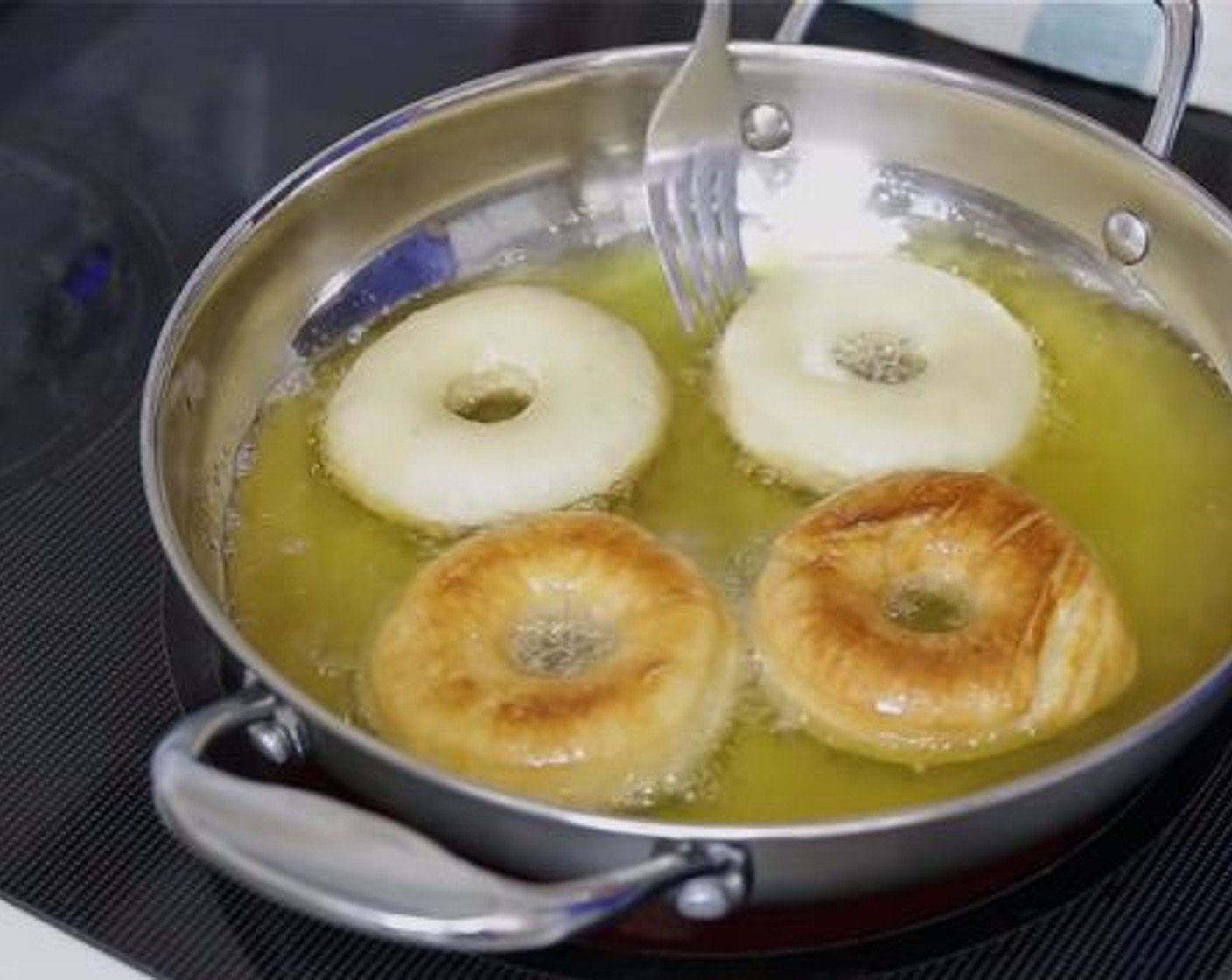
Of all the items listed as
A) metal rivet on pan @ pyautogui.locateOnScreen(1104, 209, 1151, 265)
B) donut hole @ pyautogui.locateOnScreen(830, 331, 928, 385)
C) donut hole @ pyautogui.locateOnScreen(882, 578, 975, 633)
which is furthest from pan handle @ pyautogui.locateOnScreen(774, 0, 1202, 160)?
donut hole @ pyautogui.locateOnScreen(882, 578, 975, 633)

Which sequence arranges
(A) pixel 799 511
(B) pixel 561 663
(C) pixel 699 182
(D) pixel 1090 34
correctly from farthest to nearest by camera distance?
(D) pixel 1090 34
(C) pixel 699 182
(A) pixel 799 511
(B) pixel 561 663

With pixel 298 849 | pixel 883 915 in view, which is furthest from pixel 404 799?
pixel 883 915

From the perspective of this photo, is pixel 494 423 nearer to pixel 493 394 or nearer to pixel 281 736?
pixel 493 394

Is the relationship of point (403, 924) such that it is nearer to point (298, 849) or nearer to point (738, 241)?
point (298, 849)

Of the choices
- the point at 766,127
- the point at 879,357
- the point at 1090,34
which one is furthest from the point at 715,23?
the point at 1090,34

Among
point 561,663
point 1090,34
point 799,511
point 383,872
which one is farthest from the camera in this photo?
point 1090,34

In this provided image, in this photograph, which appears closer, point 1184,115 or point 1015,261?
point 1015,261

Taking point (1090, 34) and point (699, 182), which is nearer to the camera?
point (699, 182)

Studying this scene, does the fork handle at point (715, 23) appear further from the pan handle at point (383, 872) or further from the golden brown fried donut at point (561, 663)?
the pan handle at point (383, 872)
